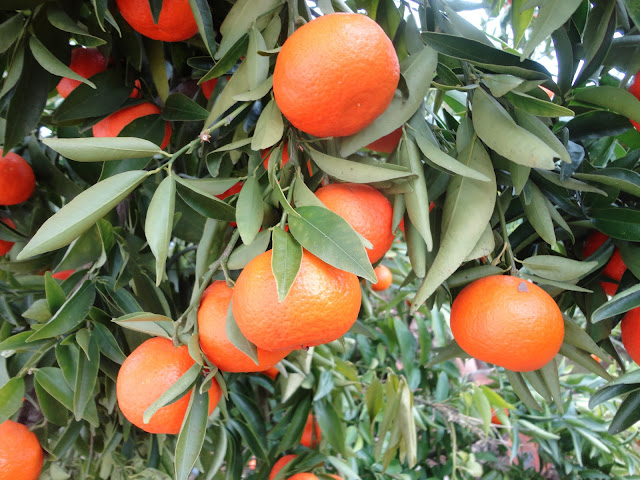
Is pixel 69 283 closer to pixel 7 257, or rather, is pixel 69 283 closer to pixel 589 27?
pixel 7 257

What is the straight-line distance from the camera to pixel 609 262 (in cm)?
62

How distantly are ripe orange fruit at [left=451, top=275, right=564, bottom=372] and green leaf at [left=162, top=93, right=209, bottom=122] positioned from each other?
0.41m

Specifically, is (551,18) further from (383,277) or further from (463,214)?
(383,277)

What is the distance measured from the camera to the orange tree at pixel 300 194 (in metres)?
0.44

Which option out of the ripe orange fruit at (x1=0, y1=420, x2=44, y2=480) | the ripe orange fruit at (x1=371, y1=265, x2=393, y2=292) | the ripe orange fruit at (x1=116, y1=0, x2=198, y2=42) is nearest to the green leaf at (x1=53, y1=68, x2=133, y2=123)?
the ripe orange fruit at (x1=116, y1=0, x2=198, y2=42)

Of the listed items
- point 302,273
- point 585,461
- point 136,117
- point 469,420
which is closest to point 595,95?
point 302,273

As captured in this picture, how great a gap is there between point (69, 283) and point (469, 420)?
1052 mm

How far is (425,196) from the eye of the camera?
1.56 feet

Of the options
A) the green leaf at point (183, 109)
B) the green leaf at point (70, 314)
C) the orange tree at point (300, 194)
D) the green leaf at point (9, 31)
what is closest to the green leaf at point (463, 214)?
the orange tree at point (300, 194)

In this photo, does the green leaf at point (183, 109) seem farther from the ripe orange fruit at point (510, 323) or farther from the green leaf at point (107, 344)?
the ripe orange fruit at point (510, 323)

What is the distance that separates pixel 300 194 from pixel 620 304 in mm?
356

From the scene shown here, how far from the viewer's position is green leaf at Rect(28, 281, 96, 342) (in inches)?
23.4

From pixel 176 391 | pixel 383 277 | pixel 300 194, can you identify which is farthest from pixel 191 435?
pixel 383 277

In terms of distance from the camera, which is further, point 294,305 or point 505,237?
point 505,237
